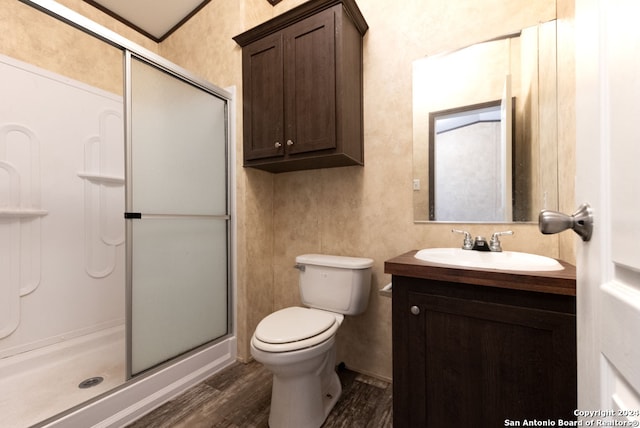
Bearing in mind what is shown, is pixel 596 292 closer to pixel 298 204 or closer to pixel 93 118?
pixel 298 204

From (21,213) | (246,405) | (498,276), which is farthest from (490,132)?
(21,213)

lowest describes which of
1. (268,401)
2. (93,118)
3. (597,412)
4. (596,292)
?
(268,401)

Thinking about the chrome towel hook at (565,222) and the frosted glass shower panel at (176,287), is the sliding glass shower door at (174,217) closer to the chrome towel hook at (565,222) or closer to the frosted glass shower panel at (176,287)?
the frosted glass shower panel at (176,287)

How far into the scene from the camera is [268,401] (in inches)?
57.0

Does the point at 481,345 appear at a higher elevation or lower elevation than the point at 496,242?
lower

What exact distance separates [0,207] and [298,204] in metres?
1.81

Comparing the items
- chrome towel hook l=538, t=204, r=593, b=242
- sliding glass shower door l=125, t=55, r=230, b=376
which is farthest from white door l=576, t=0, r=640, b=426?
sliding glass shower door l=125, t=55, r=230, b=376

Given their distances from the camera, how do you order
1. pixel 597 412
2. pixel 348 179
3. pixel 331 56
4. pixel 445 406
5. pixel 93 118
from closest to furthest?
1. pixel 597 412
2. pixel 445 406
3. pixel 331 56
4. pixel 348 179
5. pixel 93 118

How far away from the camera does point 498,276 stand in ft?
2.82

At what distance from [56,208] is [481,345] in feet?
8.47

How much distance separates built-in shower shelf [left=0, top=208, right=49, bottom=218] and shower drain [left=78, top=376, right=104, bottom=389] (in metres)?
1.10

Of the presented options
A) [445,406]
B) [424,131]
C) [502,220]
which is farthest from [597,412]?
[424,131]

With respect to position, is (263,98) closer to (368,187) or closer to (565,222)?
(368,187)

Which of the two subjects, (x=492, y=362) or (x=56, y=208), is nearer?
(x=492, y=362)
